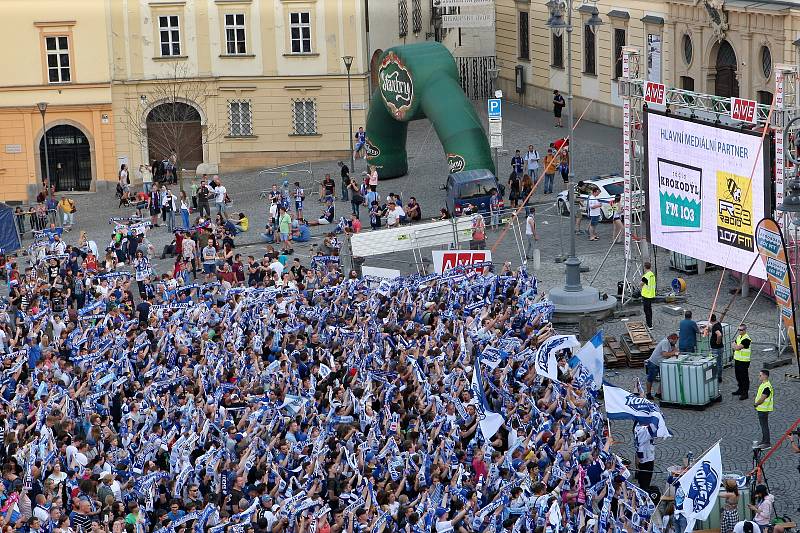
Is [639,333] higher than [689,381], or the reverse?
[639,333]

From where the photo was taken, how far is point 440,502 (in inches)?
922

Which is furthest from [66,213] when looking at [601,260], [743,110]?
[743,110]

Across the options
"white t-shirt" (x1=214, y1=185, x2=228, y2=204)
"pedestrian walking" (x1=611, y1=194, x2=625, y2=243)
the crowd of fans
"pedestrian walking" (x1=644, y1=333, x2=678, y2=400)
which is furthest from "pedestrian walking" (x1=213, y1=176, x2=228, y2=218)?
"pedestrian walking" (x1=644, y1=333, x2=678, y2=400)

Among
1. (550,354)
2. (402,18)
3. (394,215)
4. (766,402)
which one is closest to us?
(766,402)

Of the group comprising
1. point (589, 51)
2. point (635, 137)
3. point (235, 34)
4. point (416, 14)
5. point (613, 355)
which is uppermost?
point (416, 14)

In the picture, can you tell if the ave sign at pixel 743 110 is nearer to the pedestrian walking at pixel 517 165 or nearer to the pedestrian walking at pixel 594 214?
the pedestrian walking at pixel 594 214

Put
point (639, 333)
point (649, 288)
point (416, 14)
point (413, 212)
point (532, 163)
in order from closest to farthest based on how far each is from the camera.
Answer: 1. point (639, 333)
2. point (649, 288)
3. point (413, 212)
4. point (532, 163)
5. point (416, 14)

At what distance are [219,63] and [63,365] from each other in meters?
30.7

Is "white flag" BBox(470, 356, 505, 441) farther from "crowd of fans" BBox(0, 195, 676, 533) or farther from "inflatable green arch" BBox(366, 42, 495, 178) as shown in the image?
"inflatable green arch" BBox(366, 42, 495, 178)

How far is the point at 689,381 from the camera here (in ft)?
103

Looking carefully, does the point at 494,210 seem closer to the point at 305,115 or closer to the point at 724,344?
the point at 305,115

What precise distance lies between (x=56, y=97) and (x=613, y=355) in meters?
30.0

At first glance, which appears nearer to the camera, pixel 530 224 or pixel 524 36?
pixel 530 224

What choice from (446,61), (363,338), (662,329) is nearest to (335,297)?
(363,338)
